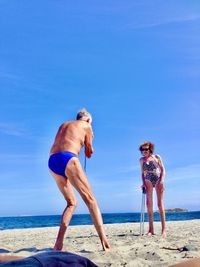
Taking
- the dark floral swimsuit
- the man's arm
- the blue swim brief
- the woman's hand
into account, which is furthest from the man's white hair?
the woman's hand

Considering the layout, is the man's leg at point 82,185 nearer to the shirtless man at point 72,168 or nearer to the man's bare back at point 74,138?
the shirtless man at point 72,168

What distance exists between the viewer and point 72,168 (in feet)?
18.4

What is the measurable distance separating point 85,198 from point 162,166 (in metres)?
3.31

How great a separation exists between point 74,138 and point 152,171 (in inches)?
128

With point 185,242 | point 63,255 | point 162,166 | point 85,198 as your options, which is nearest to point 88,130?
point 85,198

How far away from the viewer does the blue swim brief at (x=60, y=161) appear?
18.5 ft

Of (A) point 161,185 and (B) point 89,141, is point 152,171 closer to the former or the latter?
(A) point 161,185

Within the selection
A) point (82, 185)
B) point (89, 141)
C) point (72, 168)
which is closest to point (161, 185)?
point (89, 141)

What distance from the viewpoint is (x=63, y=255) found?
212cm

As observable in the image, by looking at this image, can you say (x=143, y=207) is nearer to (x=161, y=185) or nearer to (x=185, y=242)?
(x=161, y=185)

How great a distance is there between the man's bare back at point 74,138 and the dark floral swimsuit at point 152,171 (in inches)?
112

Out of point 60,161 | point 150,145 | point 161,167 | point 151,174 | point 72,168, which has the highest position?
point 150,145

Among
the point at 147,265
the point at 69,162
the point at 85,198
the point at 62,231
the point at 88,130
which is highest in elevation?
the point at 88,130

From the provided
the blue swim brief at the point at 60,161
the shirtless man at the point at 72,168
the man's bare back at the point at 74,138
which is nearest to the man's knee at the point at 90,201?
the shirtless man at the point at 72,168
